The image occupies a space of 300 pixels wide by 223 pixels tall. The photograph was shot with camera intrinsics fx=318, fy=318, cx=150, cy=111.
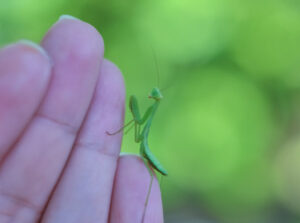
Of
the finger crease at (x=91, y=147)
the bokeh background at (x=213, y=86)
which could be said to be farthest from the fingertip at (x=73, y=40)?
the bokeh background at (x=213, y=86)

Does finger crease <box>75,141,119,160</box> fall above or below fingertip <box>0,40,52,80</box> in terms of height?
below

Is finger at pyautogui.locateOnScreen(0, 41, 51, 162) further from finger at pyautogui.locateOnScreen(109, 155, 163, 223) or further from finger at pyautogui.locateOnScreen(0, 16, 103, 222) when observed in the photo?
finger at pyautogui.locateOnScreen(109, 155, 163, 223)

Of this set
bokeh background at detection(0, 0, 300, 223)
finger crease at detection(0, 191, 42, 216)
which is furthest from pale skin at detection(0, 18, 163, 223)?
bokeh background at detection(0, 0, 300, 223)

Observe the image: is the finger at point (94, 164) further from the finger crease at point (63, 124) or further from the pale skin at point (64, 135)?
the finger crease at point (63, 124)

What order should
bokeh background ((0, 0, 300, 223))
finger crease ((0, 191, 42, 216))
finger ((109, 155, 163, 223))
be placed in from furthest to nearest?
bokeh background ((0, 0, 300, 223)) → finger ((109, 155, 163, 223)) → finger crease ((0, 191, 42, 216))

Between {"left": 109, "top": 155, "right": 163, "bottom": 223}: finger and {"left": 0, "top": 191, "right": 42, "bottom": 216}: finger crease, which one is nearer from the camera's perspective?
{"left": 0, "top": 191, "right": 42, "bottom": 216}: finger crease

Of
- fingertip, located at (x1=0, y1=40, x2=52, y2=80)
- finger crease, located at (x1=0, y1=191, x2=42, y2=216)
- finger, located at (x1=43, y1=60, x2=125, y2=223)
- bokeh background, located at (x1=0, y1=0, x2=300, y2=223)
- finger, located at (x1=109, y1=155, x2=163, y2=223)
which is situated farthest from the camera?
bokeh background, located at (x1=0, y1=0, x2=300, y2=223)

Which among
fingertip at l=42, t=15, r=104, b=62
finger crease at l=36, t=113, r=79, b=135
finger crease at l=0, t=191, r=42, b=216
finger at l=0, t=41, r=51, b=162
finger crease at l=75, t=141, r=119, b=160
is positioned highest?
fingertip at l=42, t=15, r=104, b=62

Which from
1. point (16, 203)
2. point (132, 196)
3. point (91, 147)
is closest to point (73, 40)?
point (91, 147)
